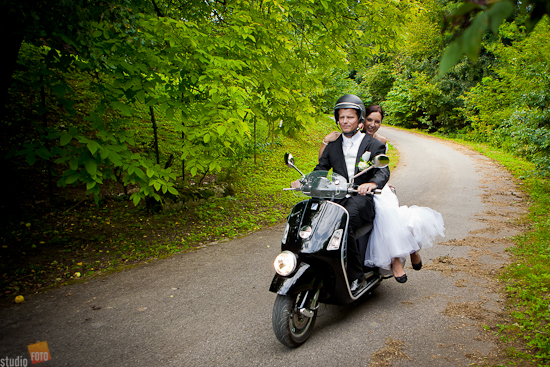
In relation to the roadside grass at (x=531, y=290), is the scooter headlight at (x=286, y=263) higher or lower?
higher

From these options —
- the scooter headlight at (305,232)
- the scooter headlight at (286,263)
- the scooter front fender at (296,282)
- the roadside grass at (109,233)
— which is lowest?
the roadside grass at (109,233)

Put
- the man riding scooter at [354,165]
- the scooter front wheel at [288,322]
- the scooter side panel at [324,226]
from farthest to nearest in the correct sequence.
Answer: the man riding scooter at [354,165] < the scooter side panel at [324,226] < the scooter front wheel at [288,322]

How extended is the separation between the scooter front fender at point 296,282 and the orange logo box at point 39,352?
1.96 meters

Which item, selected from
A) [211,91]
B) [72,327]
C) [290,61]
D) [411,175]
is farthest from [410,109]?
[72,327]

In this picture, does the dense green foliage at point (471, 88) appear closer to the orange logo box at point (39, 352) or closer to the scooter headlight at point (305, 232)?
the scooter headlight at point (305, 232)

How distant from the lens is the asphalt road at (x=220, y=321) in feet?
9.21

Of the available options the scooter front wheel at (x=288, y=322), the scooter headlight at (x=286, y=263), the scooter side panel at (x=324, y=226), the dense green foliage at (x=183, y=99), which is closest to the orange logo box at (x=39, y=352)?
the dense green foliage at (x=183, y=99)

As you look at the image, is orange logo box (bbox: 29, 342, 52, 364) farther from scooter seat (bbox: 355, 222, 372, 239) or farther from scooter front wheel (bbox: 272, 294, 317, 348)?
scooter seat (bbox: 355, 222, 372, 239)

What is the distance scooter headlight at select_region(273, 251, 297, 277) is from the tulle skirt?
105 cm

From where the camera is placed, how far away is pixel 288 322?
2744 mm

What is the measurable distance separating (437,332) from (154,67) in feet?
13.5

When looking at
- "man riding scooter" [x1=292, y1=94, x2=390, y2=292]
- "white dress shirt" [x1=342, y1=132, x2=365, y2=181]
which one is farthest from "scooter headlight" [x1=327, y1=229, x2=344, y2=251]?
"white dress shirt" [x1=342, y1=132, x2=365, y2=181]

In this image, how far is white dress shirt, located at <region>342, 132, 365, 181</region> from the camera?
356 centimetres

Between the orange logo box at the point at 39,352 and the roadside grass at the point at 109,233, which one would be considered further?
the roadside grass at the point at 109,233
